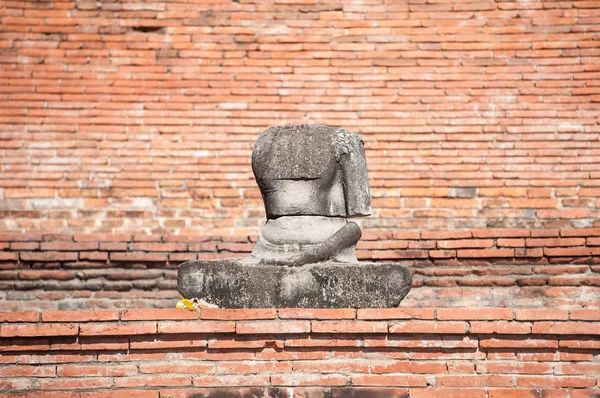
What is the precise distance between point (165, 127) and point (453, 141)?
2.87m

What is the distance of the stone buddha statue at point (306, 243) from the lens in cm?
549

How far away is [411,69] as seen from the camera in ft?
29.3

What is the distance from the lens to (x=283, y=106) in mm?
8852

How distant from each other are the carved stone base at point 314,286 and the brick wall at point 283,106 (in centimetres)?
303

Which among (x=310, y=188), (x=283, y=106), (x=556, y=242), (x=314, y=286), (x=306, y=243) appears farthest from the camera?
(x=283, y=106)

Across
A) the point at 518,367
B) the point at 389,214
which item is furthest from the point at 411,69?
the point at 518,367

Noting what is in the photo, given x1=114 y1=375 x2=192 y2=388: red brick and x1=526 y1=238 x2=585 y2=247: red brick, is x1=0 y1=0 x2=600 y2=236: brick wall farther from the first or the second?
x1=114 y1=375 x2=192 y2=388: red brick

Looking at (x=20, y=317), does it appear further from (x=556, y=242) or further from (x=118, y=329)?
(x=556, y=242)

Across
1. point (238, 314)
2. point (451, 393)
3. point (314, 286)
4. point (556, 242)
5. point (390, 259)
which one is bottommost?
point (451, 393)

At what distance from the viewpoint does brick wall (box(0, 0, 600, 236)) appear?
338 inches

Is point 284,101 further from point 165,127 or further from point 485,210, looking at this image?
point 485,210

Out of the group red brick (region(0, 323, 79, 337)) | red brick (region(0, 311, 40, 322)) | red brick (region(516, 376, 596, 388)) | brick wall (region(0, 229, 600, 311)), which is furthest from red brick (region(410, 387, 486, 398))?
brick wall (region(0, 229, 600, 311))

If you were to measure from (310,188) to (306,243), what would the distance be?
1.27 feet

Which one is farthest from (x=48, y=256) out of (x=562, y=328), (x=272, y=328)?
(x=562, y=328)
